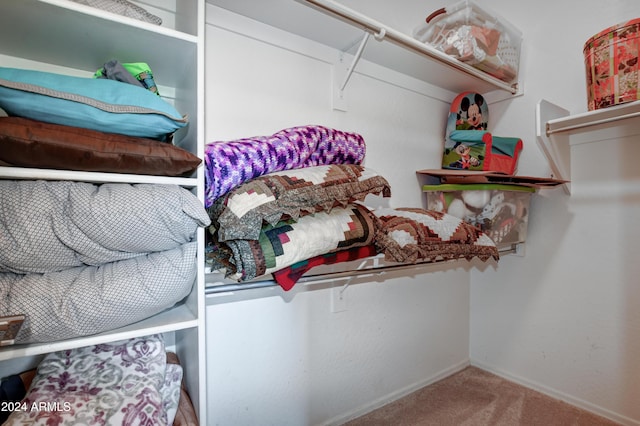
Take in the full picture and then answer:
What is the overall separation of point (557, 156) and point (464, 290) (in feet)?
2.78

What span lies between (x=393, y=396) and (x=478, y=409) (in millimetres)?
366

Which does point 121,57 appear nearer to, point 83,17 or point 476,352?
point 83,17

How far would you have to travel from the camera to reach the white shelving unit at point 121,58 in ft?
1.91

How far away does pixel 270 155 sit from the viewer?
0.83 meters

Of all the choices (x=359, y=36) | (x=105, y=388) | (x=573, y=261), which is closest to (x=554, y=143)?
(x=573, y=261)

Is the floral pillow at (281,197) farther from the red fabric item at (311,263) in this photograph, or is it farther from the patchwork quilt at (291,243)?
the red fabric item at (311,263)

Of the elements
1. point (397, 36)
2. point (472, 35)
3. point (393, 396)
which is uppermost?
point (472, 35)

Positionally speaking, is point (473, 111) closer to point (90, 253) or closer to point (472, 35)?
point (472, 35)

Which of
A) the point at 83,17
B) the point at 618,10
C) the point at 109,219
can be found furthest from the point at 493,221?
the point at 83,17

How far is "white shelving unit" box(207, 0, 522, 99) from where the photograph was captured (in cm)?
100

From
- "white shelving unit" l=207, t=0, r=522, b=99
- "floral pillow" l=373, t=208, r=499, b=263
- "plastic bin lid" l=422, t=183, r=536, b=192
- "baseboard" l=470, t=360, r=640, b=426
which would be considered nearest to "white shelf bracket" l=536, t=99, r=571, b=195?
"plastic bin lid" l=422, t=183, r=536, b=192

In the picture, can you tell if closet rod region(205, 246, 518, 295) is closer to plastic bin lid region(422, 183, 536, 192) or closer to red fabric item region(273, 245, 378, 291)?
red fabric item region(273, 245, 378, 291)

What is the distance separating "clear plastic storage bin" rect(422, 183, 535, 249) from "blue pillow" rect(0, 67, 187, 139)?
1.15 metres

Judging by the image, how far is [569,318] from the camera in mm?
1476
